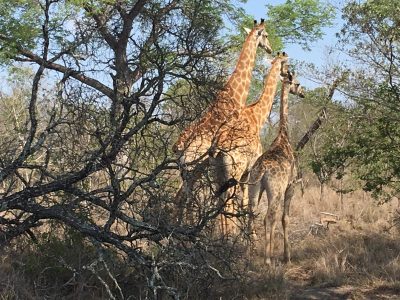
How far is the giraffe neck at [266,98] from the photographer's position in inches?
411

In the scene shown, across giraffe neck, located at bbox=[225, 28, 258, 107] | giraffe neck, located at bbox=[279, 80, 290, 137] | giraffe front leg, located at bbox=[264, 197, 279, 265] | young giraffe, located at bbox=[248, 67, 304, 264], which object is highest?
giraffe neck, located at bbox=[225, 28, 258, 107]

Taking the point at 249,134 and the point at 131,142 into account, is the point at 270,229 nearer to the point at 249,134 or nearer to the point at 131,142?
the point at 249,134

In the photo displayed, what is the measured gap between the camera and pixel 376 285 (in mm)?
7371

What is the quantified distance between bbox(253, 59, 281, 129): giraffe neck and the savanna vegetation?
888 mm

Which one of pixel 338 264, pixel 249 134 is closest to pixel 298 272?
pixel 338 264

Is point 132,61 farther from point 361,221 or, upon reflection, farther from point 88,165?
point 361,221

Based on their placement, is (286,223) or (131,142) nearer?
(131,142)

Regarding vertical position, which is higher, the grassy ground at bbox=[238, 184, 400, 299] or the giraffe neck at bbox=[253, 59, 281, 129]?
the giraffe neck at bbox=[253, 59, 281, 129]

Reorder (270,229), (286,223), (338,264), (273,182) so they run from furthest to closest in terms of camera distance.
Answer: (286,223) < (273,182) < (270,229) < (338,264)

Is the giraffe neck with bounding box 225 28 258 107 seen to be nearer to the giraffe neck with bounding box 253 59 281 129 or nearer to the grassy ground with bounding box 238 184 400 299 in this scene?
the giraffe neck with bounding box 253 59 281 129

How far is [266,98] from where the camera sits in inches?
417

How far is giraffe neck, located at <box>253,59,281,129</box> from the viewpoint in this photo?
411 inches

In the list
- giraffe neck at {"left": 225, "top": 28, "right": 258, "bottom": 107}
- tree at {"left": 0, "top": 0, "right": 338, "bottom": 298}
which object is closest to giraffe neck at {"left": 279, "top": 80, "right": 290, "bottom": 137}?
giraffe neck at {"left": 225, "top": 28, "right": 258, "bottom": 107}

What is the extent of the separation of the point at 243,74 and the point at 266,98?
594mm
